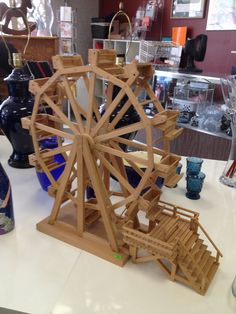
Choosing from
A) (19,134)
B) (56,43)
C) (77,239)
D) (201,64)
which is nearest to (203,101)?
(201,64)

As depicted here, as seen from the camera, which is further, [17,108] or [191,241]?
[17,108]

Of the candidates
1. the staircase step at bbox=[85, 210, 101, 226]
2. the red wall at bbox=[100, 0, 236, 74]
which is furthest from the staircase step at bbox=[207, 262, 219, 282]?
the red wall at bbox=[100, 0, 236, 74]

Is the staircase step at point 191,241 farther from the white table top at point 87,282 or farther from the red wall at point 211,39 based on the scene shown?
the red wall at point 211,39

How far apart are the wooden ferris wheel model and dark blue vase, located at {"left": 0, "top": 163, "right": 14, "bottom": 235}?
73mm

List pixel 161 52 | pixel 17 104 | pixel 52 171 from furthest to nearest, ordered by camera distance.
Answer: pixel 161 52
pixel 17 104
pixel 52 171

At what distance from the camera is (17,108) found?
96cm

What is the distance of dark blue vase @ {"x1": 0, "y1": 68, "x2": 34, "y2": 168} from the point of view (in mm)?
948

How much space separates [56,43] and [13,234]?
157cm

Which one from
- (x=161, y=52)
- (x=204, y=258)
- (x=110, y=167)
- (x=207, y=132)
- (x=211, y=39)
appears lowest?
(x=207, y=132)

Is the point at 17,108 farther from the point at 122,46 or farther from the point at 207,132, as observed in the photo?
the point at 122,46

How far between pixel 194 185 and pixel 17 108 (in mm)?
626

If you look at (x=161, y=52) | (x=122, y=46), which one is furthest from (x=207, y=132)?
(x=122, y=46)

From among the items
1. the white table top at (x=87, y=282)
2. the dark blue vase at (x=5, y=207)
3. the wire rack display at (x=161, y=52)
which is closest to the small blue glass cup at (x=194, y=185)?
the white table top at (x=87, y=282)

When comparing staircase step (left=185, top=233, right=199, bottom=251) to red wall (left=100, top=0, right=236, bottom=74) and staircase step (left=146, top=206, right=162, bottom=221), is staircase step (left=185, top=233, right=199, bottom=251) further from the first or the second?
red wall (left=100, top=0, right=236, bottom=74)
